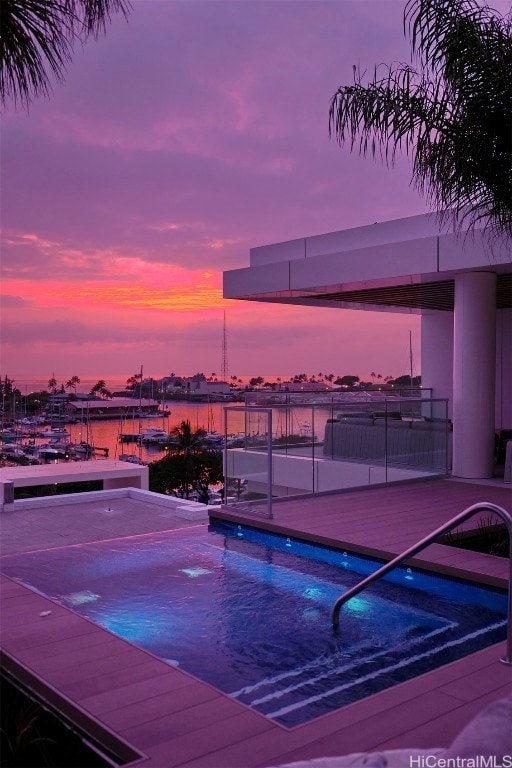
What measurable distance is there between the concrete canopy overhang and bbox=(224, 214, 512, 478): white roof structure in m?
0.02

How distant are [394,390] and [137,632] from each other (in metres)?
9.88

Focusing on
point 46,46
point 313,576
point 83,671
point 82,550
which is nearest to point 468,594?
point 313,576

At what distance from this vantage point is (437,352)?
54.6 feet

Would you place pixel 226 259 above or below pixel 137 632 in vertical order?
above

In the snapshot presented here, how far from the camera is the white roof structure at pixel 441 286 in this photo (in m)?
10.3

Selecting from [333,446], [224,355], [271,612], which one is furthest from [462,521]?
[224,355]

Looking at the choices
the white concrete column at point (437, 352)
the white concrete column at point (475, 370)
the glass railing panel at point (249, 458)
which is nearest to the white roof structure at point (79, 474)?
the glass railing panel at point (249, 458)

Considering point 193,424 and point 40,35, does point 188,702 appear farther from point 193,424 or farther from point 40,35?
point 193,424

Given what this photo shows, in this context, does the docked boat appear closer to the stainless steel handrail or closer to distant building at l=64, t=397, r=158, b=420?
distant building at l=64, t=397, r=158, b=420

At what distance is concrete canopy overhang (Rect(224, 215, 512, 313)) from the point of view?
1017 cm

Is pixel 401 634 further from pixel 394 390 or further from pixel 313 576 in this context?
pixel 394 390

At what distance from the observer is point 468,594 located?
19.7ft

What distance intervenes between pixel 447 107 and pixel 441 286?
6.23 meters

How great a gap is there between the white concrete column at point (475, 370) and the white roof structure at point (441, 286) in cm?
2
